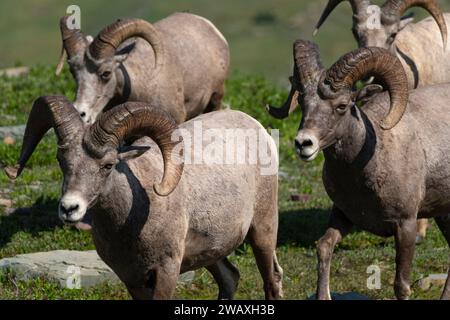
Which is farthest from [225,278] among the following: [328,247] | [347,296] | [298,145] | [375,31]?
[375,31]

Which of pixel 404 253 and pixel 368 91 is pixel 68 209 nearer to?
pixel 368 91

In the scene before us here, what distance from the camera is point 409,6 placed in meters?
18.2

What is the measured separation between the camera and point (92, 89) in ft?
53.7

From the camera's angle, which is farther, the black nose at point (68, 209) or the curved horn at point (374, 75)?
the curved horn at point (374, 75)

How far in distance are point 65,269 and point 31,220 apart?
252 centimetres

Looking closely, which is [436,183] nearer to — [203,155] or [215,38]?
[203,155]

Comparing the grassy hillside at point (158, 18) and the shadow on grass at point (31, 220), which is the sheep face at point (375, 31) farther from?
the grassy hillside at point (158, 18)

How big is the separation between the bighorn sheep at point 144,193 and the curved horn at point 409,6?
623cm

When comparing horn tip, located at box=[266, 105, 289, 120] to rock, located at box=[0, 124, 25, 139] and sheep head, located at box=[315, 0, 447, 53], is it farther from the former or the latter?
rock, located at box=[0, 124, 25, 139]

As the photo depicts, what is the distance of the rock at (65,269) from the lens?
1374 cm

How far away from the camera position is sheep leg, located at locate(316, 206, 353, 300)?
41.3ft

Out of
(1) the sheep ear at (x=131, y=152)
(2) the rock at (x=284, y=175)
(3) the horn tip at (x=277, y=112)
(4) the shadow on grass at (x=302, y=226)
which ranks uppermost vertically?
(1) the sheep ear at (x=131, y=152)

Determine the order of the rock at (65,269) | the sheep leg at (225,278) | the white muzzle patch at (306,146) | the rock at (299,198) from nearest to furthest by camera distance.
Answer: the white muzzle patch at (306,146)
the sheep leg at (225,278)
the rock at (65,269)
the rock at (299,198)

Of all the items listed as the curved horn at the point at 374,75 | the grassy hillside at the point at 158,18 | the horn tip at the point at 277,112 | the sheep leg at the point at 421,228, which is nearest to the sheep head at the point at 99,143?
the curved horn at the point at 374,75
